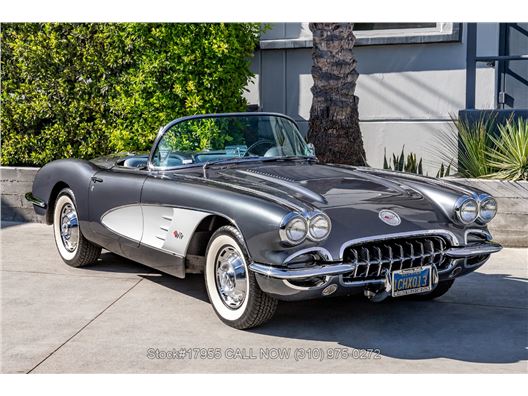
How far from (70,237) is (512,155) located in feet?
14.0

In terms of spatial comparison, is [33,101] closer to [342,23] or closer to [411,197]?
[342,23]

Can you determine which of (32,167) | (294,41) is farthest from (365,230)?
(294,41)

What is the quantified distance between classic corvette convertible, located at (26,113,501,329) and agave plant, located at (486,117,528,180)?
212cm

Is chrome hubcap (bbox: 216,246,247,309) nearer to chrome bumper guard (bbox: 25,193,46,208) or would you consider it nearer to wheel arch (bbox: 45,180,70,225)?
wheel arch (bbox: 45,180,70,225)

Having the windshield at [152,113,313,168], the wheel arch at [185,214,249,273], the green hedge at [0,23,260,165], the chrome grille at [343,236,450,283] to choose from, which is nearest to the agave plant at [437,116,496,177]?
the windshield at [152,113,313,168]

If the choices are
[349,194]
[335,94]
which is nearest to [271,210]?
[349,194]

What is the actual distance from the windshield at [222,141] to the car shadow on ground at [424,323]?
3.43 ft

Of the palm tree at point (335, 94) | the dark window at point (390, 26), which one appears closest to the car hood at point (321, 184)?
the palm tree at point (335, 94)

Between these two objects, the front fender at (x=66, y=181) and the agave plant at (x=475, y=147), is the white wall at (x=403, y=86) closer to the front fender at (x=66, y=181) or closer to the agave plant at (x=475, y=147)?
the agave plant at (x=475, y=147)

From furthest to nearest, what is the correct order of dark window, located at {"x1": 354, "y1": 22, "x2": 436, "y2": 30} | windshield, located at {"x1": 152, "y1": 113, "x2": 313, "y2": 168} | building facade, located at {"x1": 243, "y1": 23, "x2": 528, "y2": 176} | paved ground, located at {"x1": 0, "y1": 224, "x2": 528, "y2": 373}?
dark window, located at {"x1": 354, "y1": 22, "x2": 436, "y2": 30} < building facade, located at {"x1": 243, "y1": 23, "x2": 528, "y2": 176} < windshield, located at {"x1": 152, "y1": 113, "x2": 313, "y2": 168} < paved ground, located at {"x1": 0, "y1": 224, "x2": 528, "y2": 373}

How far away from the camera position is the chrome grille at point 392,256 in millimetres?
4953

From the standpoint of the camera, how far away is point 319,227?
15.9 ft

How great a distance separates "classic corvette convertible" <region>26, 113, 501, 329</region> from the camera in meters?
4.87

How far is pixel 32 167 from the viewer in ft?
31.3
